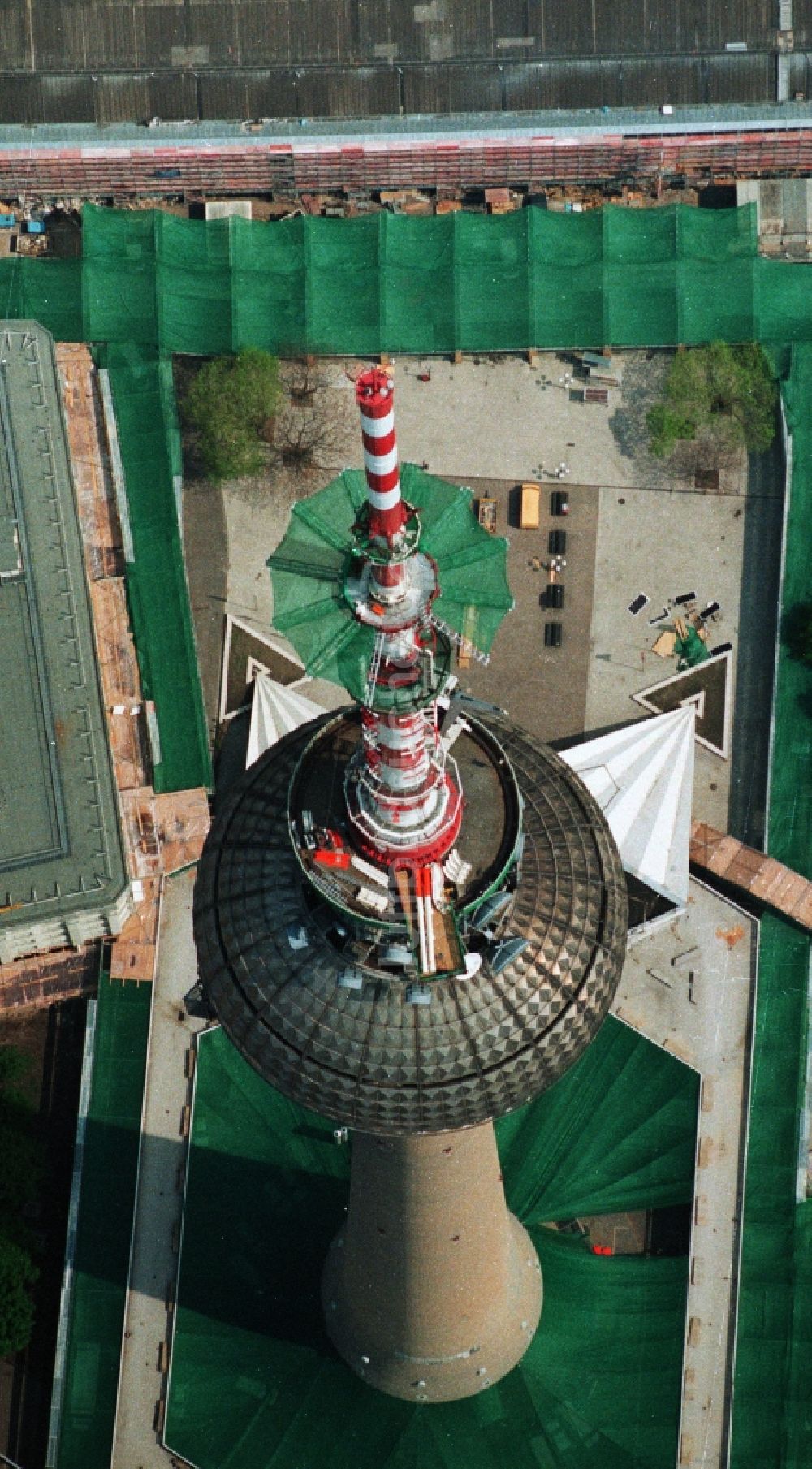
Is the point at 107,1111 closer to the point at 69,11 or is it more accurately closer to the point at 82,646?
the point at 82,646

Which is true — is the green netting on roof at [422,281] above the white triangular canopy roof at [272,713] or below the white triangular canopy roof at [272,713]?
above

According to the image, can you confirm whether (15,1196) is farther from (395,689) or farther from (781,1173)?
(395,689)

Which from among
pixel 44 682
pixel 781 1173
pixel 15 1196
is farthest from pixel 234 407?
pixel 781 1173

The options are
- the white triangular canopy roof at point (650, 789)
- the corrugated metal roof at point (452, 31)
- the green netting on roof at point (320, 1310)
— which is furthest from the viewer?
the corrugated metal roof at point (452, 31)

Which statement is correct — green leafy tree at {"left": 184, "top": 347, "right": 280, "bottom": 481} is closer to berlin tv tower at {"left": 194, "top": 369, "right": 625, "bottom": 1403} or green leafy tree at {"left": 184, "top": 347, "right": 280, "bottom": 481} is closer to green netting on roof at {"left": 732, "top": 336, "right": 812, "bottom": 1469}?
green netting on roof at {"left": 732, "top": 336, "right": 812, "bottom": 1469}

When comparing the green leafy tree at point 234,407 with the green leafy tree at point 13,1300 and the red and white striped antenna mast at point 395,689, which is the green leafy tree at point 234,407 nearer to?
the green leafy tree at point 13,1300

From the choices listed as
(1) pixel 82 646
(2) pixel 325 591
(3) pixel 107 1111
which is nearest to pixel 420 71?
(1) pixel 82 646

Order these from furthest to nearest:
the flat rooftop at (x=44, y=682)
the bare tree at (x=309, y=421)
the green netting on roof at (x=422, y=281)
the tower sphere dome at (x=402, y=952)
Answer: the bare tree at (x=309, y=421) → the green netting on roof at (x=422, y=281) → the flat rooftop at (x=44, y=682) → the tower sphere dome at (x=402, y=952)

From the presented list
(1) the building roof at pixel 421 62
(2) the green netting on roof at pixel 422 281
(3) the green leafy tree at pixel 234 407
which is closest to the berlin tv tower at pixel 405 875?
(3) the green leafy tree at pixel 234 407
